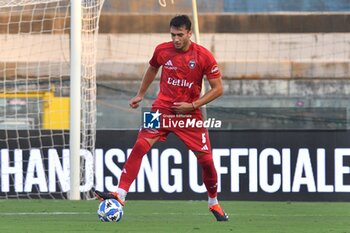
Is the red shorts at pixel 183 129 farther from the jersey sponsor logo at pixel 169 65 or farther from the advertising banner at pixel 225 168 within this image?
the advertising banner at pixel 225 168

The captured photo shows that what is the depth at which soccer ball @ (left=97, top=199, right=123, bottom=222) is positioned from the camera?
31.2ft

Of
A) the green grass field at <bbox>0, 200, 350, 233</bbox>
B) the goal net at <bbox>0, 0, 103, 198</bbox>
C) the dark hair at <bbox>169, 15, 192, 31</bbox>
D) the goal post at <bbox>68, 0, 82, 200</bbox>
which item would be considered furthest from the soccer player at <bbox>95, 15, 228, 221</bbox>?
the goal net at <bbox>0, 0, 103, 198</bbox>

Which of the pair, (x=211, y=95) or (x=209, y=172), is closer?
(x=211, y=95)

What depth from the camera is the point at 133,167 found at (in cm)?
982

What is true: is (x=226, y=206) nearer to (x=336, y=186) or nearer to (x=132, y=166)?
(x=336, y=186)

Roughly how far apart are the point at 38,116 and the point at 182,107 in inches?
299

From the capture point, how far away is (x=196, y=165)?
14.4 m

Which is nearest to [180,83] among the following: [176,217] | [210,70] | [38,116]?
[210,70]

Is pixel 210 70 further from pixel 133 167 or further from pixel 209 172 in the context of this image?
pixel 133 167

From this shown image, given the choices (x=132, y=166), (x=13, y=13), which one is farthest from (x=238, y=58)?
(x=132, y=166)

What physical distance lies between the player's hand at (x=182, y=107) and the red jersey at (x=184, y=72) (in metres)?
0.10

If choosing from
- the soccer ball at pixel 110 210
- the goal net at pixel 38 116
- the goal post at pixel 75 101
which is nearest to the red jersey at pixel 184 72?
the soccer ball at pixel 110 210

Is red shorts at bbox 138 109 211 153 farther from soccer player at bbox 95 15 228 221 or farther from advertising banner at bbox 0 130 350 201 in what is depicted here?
advertising banner at bbox 0 130 350 201

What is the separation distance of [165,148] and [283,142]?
1.61 m
